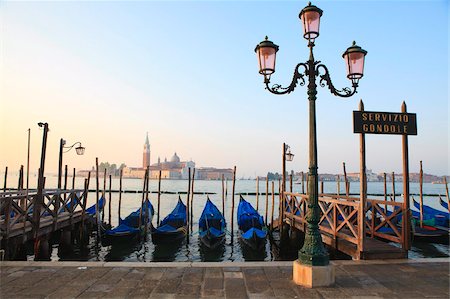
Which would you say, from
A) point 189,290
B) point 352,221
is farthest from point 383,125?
point 189,290

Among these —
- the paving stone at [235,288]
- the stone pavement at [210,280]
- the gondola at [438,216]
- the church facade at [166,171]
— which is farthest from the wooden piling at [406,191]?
the church facade at [166,171]

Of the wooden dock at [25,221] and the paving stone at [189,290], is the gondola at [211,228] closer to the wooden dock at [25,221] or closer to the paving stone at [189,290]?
the wooden dock at [25,221]

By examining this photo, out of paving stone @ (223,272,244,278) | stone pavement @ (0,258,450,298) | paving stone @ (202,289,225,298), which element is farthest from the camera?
paving stone @ (223,272,244,278)

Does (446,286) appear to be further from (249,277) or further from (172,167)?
(172,167)

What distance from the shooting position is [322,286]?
4840 mm

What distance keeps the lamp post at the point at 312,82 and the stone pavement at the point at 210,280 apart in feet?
1.70

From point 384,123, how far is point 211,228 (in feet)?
28.5

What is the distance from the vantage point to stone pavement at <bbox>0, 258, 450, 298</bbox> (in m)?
4.52

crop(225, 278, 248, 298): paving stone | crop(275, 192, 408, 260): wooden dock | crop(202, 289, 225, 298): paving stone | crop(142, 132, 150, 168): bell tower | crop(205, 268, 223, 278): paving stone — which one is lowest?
crop(205, 268, 223, 278): paving stone

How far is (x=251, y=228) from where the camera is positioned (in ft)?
43.3

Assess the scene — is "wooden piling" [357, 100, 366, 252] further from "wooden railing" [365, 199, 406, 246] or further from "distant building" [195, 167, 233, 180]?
"distant building" [195, 167, 233, 180]

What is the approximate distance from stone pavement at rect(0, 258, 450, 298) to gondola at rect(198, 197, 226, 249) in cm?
696

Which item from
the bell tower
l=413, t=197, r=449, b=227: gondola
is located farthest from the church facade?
l=413, t=197, r=449, b=227: gondola

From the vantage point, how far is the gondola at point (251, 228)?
12.2m
